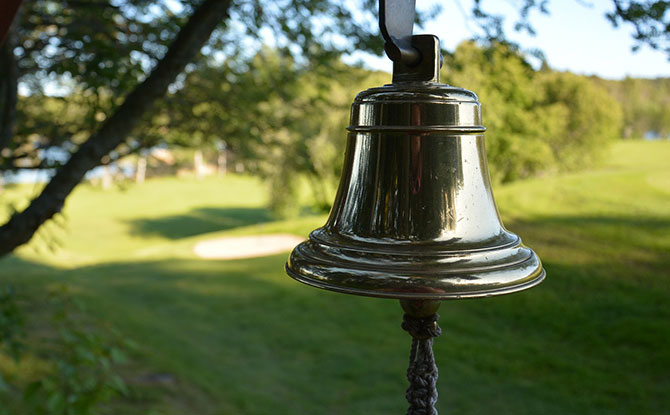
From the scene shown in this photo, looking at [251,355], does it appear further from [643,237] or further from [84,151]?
[643,237]

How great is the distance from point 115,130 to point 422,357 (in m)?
2.74

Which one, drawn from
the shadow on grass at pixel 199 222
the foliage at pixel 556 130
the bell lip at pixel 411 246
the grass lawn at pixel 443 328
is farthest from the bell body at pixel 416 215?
the shadow on grass at pixel 199 222

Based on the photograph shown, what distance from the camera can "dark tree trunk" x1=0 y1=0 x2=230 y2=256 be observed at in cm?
338

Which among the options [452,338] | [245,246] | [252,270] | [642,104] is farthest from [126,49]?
[642,104]

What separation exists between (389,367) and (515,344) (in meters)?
2.19

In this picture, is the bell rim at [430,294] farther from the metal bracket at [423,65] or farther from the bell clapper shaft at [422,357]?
the metal bracket at [423,65]

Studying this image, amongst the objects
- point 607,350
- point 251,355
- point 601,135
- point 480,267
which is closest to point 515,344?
point 607,350

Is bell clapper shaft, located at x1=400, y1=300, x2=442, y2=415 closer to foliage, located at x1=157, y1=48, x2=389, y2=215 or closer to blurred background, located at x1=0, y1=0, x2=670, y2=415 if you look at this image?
blurred background, located at x1=0, y1=0, x2=670, y2=415

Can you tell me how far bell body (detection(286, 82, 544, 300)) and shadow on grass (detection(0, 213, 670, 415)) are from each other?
678 cm

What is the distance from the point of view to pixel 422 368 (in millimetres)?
1354

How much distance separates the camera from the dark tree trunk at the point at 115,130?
3383mm

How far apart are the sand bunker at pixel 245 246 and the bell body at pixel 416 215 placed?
20404 mm

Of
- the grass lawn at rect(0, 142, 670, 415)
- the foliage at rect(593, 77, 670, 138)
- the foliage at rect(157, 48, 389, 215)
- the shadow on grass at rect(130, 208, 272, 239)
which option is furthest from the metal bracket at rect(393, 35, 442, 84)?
the shadow on grass at rect(130, 208, 272, 239)

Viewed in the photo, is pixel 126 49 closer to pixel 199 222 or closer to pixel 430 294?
pixel 430 294
